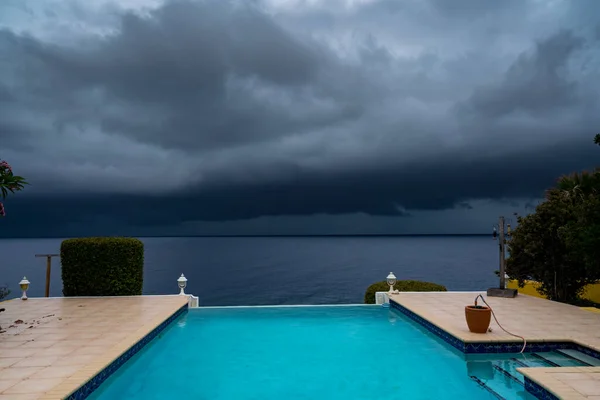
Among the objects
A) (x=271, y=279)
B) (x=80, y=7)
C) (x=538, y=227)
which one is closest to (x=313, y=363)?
(x=538, y=227)

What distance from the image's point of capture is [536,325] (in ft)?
30.0

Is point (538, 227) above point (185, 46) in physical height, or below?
below

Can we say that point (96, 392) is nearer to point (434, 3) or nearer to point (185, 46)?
point (185, 46)

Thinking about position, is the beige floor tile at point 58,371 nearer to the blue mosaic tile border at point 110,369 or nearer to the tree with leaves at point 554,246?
the blue mosaic tile border at point 110,369

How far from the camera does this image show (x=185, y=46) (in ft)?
54.0

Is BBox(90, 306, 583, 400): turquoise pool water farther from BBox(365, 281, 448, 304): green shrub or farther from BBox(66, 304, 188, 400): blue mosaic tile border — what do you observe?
BBox(365, 281, 448, 304): green shrub

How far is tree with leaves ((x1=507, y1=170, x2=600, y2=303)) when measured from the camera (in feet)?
40.4

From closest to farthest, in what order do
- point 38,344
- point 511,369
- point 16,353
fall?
point 16,353 < point 511,369 < point 38,344

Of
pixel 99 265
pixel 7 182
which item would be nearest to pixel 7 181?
pixel 7 182

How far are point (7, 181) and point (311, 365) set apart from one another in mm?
7001

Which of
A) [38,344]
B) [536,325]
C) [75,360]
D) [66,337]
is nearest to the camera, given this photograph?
[75,360]

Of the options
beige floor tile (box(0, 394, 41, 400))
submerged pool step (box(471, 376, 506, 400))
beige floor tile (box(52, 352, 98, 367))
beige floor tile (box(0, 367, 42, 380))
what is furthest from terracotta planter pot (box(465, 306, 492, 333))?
beige floor tile (box(0, 367, 42, 380))

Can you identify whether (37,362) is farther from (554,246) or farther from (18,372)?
(554,246)

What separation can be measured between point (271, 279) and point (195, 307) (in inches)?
1859
